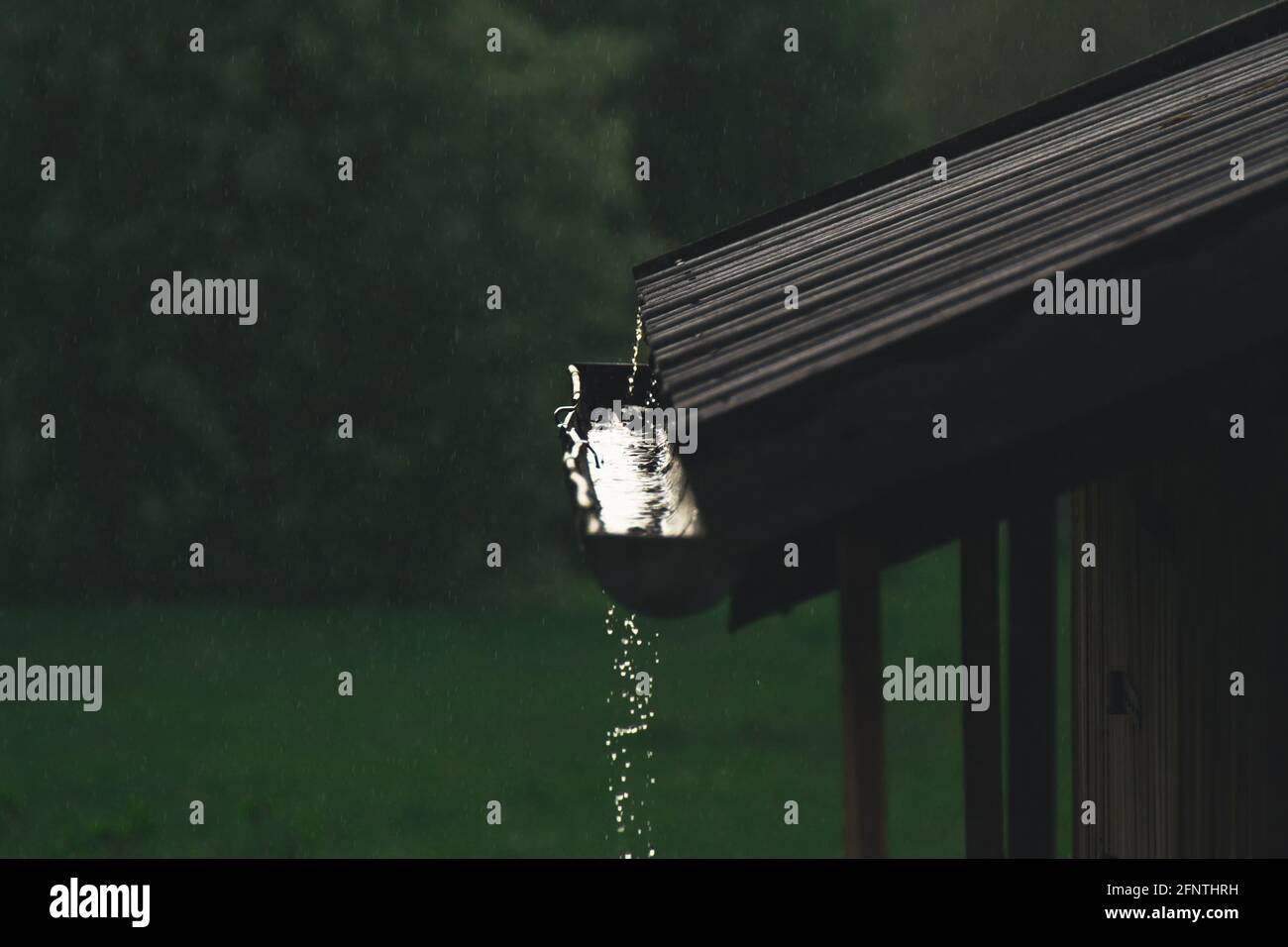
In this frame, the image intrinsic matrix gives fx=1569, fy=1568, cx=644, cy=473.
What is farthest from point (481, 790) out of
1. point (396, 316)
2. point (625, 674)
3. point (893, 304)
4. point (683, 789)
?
point (893, 304)

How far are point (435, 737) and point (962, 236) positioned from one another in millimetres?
16293

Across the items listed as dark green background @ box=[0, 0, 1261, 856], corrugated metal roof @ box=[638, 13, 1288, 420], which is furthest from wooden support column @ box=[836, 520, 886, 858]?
dark green background @ box=[0, 0, 1261, 856]

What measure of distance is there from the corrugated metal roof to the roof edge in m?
0.34

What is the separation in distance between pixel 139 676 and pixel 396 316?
6429 millimetres

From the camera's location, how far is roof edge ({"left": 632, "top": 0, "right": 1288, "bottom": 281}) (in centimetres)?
898

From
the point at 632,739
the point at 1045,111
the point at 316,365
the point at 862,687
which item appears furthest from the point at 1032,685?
the point at 316,365

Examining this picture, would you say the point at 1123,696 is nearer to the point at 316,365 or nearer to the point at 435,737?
the point at 435,737

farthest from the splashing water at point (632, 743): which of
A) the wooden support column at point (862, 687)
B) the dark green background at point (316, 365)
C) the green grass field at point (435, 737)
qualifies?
the wooden support column at point (862, 687)

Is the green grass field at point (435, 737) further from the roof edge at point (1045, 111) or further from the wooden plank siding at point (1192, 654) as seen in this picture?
the wooden plank siding at point (1192, 654)

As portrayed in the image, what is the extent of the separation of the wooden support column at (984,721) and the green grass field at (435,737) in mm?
11111

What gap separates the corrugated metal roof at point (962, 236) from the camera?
4.20m

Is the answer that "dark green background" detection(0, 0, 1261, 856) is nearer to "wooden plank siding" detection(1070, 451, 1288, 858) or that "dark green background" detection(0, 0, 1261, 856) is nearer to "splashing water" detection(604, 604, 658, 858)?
"splashing water" detection(604, 604, 658, 858)

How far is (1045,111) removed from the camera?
9375mm
